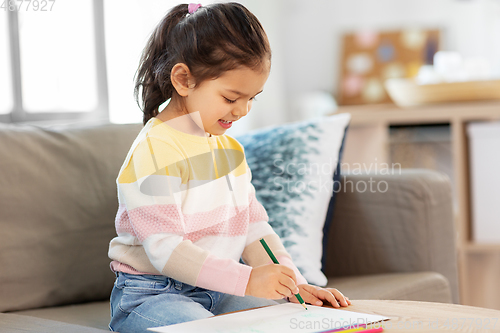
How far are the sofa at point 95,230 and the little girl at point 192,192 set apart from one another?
196 millimetres

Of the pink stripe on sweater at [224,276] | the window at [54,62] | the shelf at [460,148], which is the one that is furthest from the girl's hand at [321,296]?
the window at [54,62]

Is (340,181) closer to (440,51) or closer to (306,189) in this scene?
(306,189)

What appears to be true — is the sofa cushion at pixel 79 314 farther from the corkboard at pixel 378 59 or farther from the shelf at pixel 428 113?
the corkboard at pixel 378 59

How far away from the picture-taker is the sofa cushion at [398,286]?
103 cm

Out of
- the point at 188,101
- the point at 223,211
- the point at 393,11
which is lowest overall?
the point at 223,211

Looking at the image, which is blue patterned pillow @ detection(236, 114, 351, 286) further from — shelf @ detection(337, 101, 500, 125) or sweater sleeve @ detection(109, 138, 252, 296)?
shelf @ detection(337, 101, 500, 125)

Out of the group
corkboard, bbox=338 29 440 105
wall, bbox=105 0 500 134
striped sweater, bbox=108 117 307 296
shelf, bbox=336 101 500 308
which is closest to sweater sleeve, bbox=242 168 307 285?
striped sweater, bbox=108 117 307 296

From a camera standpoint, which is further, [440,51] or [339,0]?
[339,0]

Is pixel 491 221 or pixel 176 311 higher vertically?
pixel 176 311

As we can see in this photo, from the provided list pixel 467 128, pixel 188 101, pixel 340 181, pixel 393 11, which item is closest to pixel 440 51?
pixel 393 11

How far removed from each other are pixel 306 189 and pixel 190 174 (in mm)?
411

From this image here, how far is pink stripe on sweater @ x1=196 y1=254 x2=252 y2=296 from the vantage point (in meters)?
0.73

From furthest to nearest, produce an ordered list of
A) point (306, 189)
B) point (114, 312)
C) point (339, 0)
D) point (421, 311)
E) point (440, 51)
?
point (339, 0), point (440, 51), point (306, 189), point (114, 312), point (421, 311)

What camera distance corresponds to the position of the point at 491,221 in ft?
6.04
